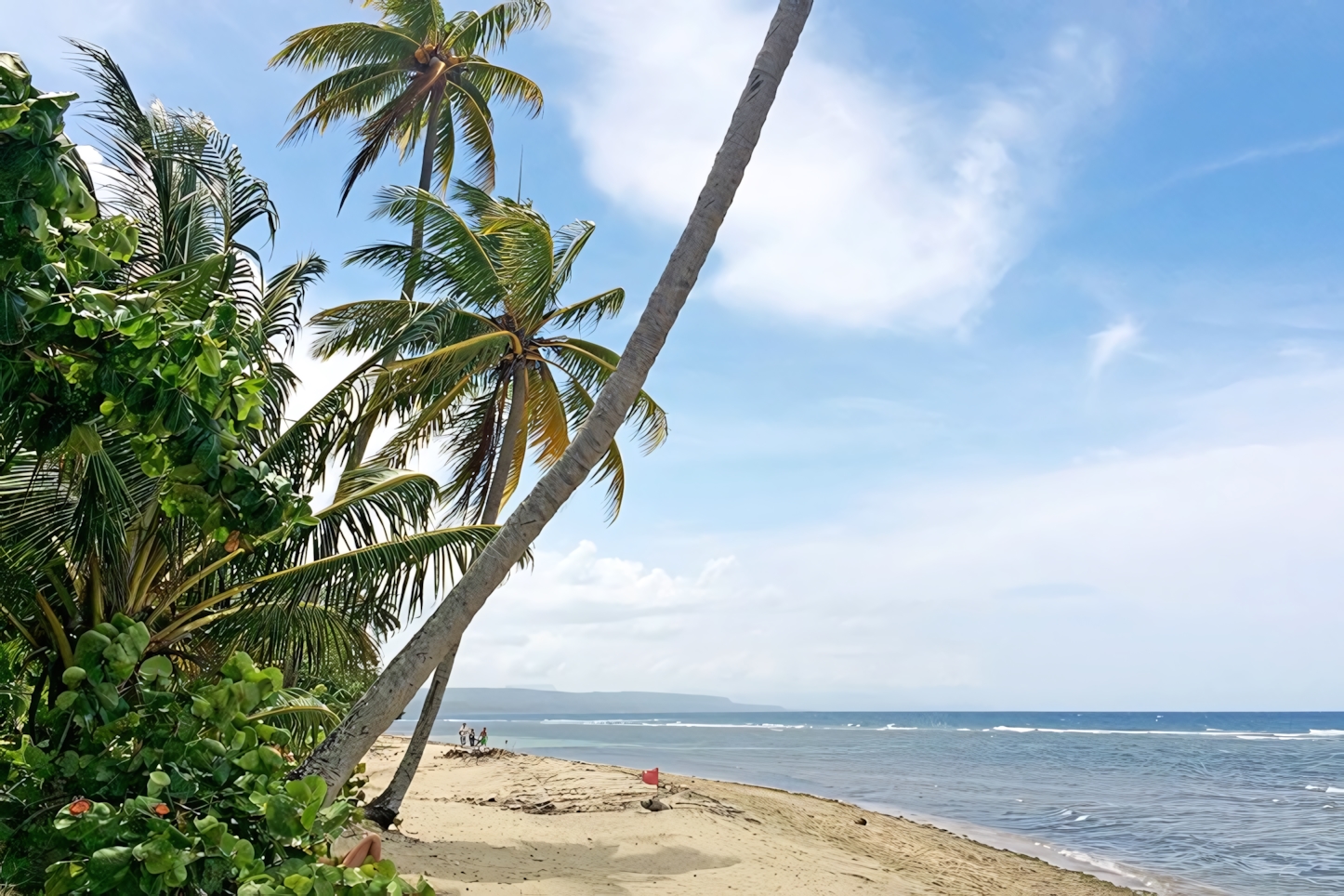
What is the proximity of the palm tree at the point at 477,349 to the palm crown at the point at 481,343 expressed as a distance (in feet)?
0.05

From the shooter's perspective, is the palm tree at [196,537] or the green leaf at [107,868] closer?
the green leaf at [107,868]

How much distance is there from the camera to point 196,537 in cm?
696

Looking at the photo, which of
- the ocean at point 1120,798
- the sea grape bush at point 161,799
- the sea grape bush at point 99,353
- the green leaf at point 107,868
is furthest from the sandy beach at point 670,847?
the sea grape bush at point 99,353

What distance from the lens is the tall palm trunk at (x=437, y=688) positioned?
35.7 ft

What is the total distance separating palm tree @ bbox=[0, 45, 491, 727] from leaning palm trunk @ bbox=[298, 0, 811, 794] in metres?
1.50

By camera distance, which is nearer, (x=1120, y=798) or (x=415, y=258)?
(x=415, y=258)

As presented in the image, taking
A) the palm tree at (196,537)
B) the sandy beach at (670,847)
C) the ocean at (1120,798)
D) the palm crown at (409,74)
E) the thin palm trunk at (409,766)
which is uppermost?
the palm crown at (409,74)

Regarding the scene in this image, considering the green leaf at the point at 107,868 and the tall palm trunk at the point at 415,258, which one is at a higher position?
the tall palm trunk at the point at 415,258

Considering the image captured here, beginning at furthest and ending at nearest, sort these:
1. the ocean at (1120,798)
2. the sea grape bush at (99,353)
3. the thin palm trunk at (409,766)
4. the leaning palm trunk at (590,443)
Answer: the ocean at (1120,798) → the thin palm trunk at (409,766) → the leaning palm trunk at (590,443) → the sea grape bush at (99,353)

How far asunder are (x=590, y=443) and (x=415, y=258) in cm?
738

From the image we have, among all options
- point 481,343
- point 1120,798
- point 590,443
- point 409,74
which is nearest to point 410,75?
point 409,74

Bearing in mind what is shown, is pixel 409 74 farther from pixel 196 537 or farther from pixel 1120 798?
pixel 1120 798

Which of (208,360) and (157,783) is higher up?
(208,360)

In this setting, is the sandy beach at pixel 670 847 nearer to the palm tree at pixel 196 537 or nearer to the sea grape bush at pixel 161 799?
the palm tree at pixel 196 537
